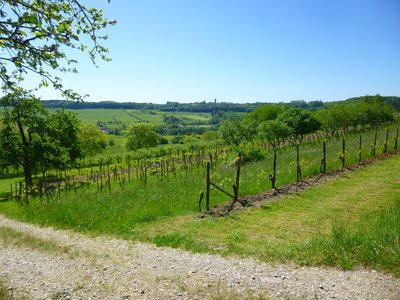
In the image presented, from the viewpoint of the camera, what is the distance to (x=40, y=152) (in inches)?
1310

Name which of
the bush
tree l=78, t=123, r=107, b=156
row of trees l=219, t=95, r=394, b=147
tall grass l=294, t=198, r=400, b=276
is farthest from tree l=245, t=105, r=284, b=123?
tall grass l=294, t=198, r=400, b=276

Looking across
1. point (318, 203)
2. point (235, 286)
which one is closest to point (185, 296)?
point (235, 286)

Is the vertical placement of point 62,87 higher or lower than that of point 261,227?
higher

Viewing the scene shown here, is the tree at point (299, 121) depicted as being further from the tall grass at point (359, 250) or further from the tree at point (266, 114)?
the tall grass at point (359, 250)

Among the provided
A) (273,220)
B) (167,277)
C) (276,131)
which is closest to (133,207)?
(273,220)

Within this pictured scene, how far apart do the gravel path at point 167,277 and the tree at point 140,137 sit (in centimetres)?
6800

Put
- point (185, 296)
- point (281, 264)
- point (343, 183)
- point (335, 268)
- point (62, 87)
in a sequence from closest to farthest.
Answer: point (62, 87) < point (185, 296) < point (335, 268) < point (281, 264) < point (343, 183)

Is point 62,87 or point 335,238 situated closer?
point 62,87

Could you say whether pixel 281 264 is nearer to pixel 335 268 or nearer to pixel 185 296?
pixel 335 268

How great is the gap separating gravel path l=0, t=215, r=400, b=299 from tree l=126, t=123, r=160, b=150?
68.0m

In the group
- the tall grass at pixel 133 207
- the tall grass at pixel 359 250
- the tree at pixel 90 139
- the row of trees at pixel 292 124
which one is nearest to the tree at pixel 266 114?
the row of trees at pixel 292 124

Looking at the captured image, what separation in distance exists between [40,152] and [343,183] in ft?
96.4

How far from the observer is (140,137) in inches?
3063

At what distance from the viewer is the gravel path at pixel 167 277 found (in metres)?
6.48
